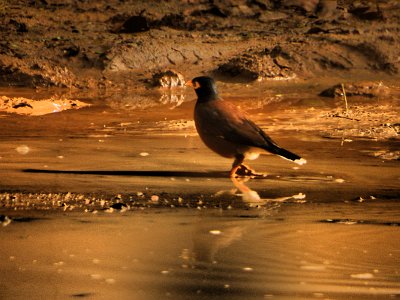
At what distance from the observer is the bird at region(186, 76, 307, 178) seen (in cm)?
697

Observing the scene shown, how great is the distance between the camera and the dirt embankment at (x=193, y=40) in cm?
1512

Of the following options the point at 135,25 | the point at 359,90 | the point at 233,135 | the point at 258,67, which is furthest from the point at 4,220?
the point at 135,25

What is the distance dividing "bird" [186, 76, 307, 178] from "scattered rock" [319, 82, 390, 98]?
6.09m

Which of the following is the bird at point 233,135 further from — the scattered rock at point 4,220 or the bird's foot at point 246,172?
the scattered rock at point 4,220

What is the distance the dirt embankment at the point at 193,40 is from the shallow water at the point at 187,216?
5202 mm

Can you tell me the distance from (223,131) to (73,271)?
8.85ft

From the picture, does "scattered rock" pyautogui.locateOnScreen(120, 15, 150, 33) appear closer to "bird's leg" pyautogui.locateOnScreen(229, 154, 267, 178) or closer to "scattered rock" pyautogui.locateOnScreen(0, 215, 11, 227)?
"bird's leg" pyautogui.locateOnScreen(229, 154, 267, 178)

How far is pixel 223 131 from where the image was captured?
698 centimetres

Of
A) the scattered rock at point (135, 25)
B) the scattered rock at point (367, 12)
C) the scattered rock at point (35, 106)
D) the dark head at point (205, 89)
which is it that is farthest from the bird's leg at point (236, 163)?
the scattered rock at point (367, 12)

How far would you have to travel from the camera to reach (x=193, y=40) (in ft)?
54.5

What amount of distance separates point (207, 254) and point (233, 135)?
223 cm

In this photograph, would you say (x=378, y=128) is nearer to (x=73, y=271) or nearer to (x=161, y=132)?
(x=161, y=132)

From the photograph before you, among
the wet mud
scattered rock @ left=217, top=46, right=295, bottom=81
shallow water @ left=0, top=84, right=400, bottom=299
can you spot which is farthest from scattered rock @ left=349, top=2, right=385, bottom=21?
shallow water @ left=0, top=84, right=400, bottom=299

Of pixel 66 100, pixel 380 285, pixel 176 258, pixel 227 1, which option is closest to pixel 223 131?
pixel 176 258
